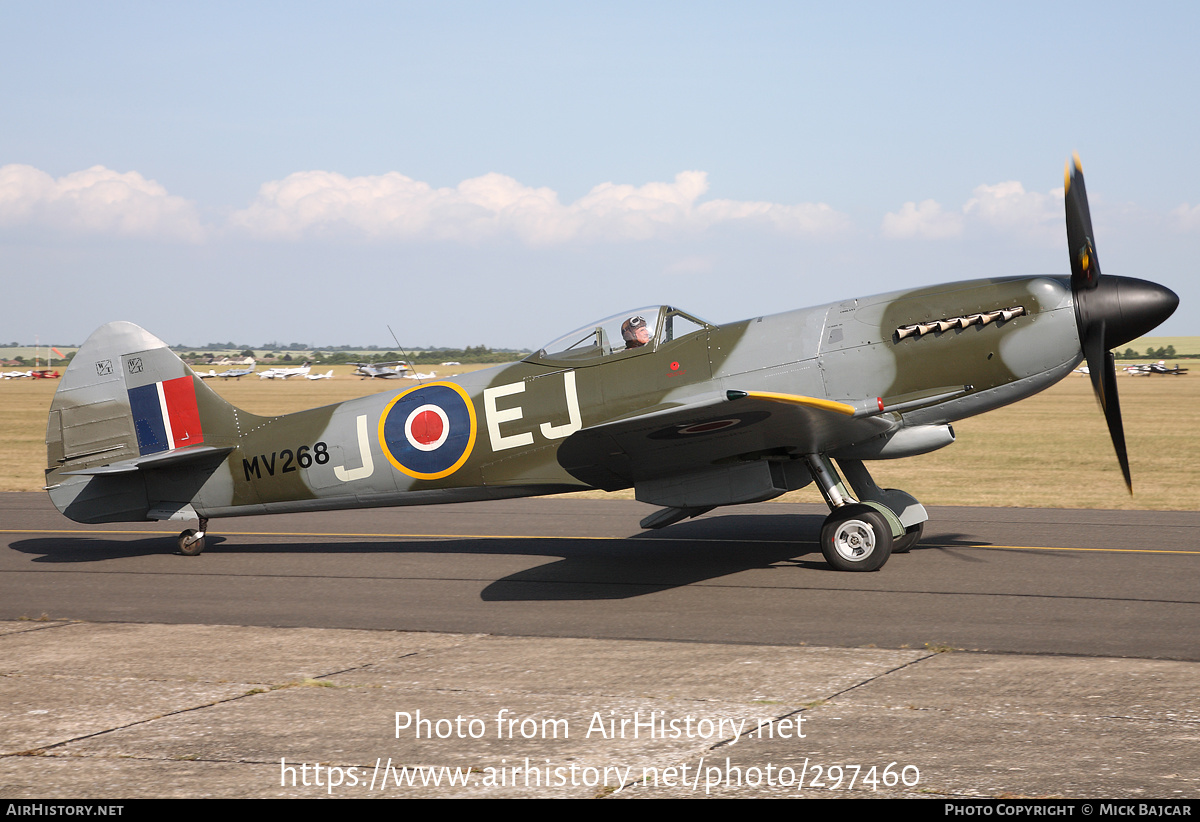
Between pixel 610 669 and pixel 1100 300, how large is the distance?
5446 mm

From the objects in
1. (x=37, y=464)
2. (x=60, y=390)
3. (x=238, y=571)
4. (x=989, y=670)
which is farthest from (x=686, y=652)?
(x=37, y=464)

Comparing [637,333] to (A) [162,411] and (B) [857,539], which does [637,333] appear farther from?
(A) [162,411]

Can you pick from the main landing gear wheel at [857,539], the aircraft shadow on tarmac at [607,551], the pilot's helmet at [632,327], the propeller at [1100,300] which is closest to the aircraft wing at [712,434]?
the main landing gear wheel at [857,539]

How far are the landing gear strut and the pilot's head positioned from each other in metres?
5.01

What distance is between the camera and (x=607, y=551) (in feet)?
34.7

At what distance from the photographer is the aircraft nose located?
8484 mm

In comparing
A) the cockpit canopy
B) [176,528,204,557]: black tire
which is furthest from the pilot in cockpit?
[176,528,204,557]: black tire

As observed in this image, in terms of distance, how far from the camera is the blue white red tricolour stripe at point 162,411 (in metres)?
11.0

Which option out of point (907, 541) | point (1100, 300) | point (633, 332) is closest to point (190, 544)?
point (633, 332)

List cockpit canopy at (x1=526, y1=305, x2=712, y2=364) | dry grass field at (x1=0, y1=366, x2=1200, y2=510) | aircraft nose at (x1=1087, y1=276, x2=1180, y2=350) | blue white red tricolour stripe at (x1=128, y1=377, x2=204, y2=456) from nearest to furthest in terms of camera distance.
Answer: aircraft nose at (x1=1087, y1=276, x2=1180, y2=350) < cockpit canopy at (x1=526, y1=305, x2=712, y2=364) < blue white red tricolour stripe at (x1=128, y1=377, x2=204, y2=456) < dry grass field at (x1=0, y1=366, x2=1200, y2=510)

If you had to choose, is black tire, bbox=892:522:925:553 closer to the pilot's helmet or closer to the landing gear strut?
the pilot's helmet

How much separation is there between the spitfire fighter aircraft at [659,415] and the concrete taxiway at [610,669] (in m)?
0.72

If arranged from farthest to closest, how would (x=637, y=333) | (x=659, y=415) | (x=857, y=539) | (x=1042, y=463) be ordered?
(x=1042, y=463), (x=637, y=333), (x=857, y=539), (x=659, y=415)
